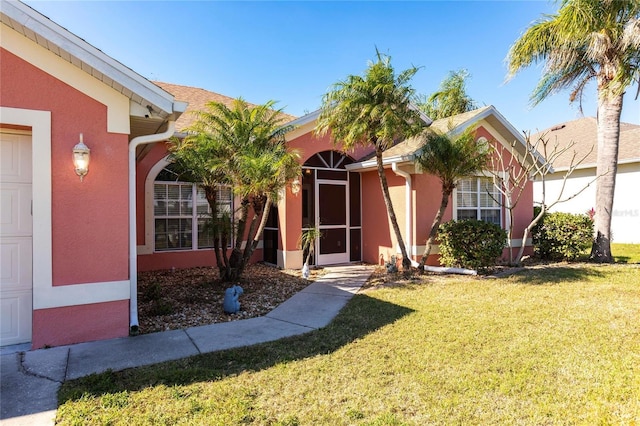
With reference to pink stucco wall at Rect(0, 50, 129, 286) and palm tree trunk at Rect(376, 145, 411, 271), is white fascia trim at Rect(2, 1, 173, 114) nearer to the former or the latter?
pink stucco wall at Rect(0, 50, 129, 286)

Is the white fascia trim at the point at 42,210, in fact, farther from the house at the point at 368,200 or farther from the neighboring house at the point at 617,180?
the neighboring house at the point at 617,180

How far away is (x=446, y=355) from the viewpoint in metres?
4.79

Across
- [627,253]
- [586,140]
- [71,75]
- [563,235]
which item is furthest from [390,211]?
[586,140]

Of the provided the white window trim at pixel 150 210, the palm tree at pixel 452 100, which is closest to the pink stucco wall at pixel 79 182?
the white window trim at pixel 150 210

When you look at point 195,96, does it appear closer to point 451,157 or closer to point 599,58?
point 451,157

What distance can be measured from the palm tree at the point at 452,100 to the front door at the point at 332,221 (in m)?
19.6

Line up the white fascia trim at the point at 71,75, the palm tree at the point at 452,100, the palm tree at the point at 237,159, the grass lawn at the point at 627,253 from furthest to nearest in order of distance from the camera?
the palm tree at the point at 452,100
the grass lawn at the point at 627,253
the palm tree at the point at 237,159
the white fascia trim at the point at 71,75

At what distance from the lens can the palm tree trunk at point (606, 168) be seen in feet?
38.5

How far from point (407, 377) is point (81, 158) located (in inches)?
211

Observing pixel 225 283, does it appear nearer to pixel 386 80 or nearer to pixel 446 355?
pixel 446 355

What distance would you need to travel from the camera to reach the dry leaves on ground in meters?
6.45

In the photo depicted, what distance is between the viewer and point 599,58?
1165 centimetres

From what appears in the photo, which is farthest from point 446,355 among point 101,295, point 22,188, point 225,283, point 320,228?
point 320,228

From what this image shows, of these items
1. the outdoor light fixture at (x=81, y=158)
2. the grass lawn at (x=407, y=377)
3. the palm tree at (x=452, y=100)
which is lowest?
the grass lawn at (x=407, y=377)
